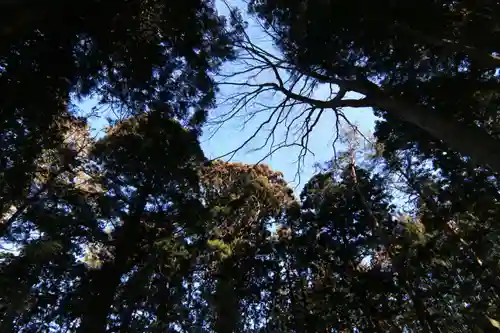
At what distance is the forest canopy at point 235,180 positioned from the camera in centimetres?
393

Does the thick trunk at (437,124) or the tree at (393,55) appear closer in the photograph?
the thick trunk at (437,124)

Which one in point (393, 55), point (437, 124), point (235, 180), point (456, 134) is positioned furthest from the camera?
point (235, 180)

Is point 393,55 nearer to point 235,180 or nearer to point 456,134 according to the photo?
point 456,134

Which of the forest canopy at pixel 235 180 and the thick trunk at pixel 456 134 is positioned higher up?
the forest canopy at pixel 235 180

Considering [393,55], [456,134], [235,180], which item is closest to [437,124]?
[456,134]

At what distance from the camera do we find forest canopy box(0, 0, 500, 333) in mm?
3934

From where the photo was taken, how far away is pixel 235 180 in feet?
32.7

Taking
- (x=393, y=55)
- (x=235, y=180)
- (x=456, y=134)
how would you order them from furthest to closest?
(x=235, y=180)
(x=393, y=55)
(x=456, y=134)

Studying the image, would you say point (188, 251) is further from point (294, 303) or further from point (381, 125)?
point (381, 125)

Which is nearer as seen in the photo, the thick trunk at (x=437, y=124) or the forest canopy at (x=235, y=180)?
the thick trunk at (x=437, y=124)

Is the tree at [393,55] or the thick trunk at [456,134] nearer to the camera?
the thick trunk at [456,134]

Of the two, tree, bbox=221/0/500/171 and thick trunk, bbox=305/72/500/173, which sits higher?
tree, bbox=221/0/500/171

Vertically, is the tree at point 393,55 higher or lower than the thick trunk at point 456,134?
higher

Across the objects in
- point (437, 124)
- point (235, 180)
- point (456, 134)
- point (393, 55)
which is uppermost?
point (235, 180)
